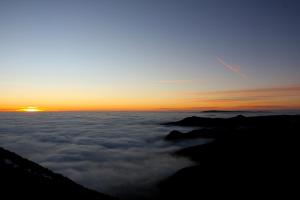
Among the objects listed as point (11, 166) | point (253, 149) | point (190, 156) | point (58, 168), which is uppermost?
point (11, 166)

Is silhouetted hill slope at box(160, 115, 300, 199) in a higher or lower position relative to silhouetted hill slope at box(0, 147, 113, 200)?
lower

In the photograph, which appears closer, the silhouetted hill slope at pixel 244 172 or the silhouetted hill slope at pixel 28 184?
the silhouetted hill slope at pixel 28 184

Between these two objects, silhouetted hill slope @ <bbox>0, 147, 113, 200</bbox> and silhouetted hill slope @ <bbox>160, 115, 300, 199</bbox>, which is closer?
silhouetted hill slope @ <bbox>0, 147, 113, 200</bbox>

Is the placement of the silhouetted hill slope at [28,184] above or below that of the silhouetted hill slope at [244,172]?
above

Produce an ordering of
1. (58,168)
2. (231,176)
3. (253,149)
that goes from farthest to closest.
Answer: (58,168), (253,149), (231,176)

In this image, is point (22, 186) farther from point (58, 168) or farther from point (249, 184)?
point (58, 168)

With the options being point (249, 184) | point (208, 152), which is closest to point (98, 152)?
point (208, 152)

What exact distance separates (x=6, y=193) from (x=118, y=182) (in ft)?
50.8

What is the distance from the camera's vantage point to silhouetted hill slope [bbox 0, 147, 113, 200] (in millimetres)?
6391

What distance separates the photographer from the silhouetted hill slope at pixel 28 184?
6.39 metres

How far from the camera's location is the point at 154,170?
77.2ft

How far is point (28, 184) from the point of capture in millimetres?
6898

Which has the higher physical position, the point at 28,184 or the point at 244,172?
the point at 28,184

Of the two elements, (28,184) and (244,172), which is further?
(244,172)
